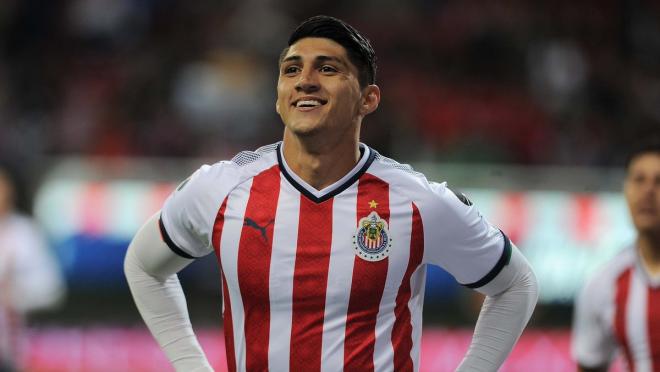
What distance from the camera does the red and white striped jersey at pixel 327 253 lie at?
339 centimetres

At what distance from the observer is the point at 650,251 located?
4.80 m

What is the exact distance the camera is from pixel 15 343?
265 inches

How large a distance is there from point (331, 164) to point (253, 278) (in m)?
0.41

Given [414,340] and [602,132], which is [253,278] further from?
[602,132]

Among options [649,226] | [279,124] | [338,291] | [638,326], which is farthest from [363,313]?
[279,124]

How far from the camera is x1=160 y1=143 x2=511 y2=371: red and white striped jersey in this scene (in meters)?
3.39

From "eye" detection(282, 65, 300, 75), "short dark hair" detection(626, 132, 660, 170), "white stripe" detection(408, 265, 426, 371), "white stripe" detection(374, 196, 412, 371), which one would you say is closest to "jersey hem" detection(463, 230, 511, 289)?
"white stripe" detection(408, 265, 426, 371)

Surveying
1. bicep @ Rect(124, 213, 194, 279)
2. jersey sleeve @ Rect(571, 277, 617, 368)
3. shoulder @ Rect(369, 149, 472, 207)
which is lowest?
jersey sleeve @ Rect(571, 277, 617, 368)

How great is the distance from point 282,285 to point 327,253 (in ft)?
0.52

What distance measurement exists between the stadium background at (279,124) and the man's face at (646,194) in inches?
178

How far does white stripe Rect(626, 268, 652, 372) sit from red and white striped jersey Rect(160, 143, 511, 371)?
130cm

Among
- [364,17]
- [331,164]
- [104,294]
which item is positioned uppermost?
[364,17]

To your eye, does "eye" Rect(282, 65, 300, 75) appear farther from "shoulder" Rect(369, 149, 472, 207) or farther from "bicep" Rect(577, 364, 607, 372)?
"bicep" Rect(577, 364, 607, 372)

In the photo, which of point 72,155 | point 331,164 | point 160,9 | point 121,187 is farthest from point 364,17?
point 331,164
